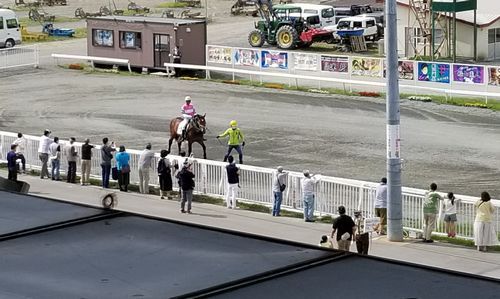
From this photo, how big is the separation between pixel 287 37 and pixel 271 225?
2979 centimetres

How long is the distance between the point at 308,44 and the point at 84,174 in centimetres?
2657

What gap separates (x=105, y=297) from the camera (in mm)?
8242

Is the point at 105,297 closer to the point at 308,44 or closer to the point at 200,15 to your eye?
the point at 308,44

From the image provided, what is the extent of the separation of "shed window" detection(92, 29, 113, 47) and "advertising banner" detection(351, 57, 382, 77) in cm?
1165

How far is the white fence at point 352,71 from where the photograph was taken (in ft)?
125

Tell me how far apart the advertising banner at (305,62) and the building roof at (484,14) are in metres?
7.82

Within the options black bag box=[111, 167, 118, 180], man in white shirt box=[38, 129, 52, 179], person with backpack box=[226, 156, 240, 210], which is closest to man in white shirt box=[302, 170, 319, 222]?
person with backpack box=[226, 156, 240, 210]

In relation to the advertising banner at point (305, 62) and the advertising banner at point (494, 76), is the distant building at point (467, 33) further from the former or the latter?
the advertising banner at point (494, 76)

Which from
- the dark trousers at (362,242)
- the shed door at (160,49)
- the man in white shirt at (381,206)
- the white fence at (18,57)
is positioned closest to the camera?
the dark trousers at (362,242)

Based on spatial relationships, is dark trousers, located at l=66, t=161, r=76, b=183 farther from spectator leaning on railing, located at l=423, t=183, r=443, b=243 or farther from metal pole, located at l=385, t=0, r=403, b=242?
spectator leaning on railing, located at l=423, t=183, r=443, b=243

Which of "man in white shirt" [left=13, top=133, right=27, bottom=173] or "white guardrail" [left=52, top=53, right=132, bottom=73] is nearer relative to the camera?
"man in white shirt" [left=13, top=133, right=27, bottom=173]

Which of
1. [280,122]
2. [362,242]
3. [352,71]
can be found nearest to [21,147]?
[280,122]

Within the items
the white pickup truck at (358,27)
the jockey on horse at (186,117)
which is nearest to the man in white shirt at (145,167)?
the jockey on horse at (186,117)

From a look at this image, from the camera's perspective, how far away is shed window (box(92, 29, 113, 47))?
156 ft
